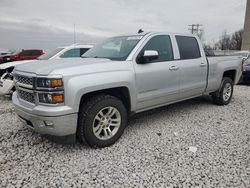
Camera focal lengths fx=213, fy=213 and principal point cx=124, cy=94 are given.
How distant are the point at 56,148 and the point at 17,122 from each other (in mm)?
1635

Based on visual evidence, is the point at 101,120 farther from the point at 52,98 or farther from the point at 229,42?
the point at 229,42

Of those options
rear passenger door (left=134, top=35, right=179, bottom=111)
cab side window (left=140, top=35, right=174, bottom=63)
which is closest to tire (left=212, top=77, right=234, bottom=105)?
rear passenger door (left=134, top=35, right=179, bottom=111)

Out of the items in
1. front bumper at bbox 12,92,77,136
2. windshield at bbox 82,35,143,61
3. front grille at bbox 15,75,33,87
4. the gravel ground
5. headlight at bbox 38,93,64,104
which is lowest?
the gravel ground

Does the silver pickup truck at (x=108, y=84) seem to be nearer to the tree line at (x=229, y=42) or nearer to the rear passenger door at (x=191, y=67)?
the rear passenger door at (x=191, y=67)

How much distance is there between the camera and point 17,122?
14.7ft

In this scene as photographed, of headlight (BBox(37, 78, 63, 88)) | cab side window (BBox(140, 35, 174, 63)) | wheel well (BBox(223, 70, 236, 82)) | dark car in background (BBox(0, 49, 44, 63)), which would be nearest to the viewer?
headlight (BBox(37, 78, 63, 88))

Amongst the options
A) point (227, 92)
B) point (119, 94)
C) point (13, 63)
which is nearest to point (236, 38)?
point (227, 92)

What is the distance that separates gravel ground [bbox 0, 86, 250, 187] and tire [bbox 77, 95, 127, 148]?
0.57 feet

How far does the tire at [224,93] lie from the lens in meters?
5.70

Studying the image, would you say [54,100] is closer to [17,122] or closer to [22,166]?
[22,166]

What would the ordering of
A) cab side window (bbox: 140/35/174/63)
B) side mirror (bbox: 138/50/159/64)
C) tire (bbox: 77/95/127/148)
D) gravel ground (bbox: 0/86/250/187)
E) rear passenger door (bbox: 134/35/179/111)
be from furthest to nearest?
1. cab side window (bbox: 140/35/174/63)
2. rear passenger door (bbox: 134/35/179/111)
3. side mirror (bbox: 138/50/159/64)
4. tire (bbox: 77/95/127/148)
5. gravel ground (bbox: 0/86/250/187)

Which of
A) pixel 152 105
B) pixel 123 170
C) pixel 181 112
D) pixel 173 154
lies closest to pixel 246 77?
pixel 181 112

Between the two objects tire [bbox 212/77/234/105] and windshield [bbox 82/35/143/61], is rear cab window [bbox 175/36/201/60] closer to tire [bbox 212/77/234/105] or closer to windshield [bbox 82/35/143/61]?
windshield [bbox 82/35/143/61]

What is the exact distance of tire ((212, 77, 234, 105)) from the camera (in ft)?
18.7
